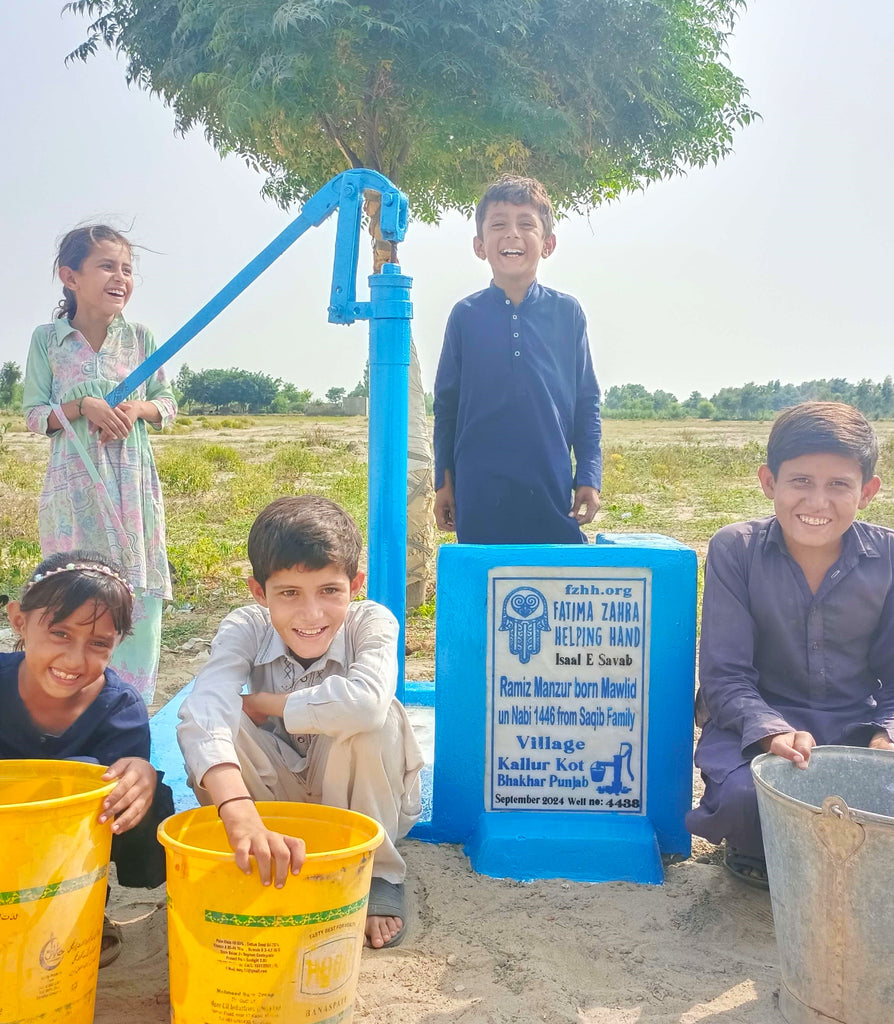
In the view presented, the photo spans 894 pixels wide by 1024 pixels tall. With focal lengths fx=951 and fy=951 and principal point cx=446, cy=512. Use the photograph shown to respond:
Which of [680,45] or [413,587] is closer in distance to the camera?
[680,45]

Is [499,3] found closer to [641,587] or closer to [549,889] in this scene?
[641,587]

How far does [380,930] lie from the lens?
2.10 m

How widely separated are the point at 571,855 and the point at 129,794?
1.21 m

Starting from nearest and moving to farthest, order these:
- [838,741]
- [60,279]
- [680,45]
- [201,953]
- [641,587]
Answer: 1. [201,953]
2. [838,741]
3. [641,587]
4. [60,279]
5. [680,45]

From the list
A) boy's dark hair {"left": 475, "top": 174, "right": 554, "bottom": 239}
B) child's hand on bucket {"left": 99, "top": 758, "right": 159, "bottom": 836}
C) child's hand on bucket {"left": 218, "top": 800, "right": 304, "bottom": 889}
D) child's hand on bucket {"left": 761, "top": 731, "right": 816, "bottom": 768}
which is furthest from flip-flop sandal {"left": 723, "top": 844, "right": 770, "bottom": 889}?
boy's dark hair {"left": 475, "top": 174, "right": 554, "bottom": 239}

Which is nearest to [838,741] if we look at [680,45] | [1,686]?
[1,686]

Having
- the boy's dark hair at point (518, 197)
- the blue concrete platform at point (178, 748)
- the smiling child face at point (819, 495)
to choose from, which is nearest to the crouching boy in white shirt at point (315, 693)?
the blue concrete platform at point (178, 748)

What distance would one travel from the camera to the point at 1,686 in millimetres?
2057

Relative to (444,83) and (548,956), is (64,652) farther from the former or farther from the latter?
(444,83)

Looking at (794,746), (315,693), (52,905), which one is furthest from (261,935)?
(794,746)

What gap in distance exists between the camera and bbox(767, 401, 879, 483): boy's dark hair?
2.31 meters

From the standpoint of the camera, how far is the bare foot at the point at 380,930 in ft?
6.81

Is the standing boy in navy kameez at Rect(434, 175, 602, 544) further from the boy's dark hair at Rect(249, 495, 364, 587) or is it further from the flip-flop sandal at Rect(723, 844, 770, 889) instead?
the flip-flop sandal at Rect(723, 844, 770, 889)

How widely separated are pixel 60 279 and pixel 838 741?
2.82 metres
